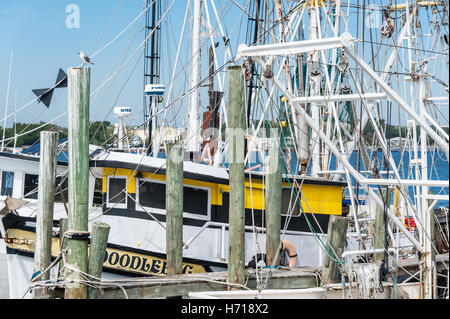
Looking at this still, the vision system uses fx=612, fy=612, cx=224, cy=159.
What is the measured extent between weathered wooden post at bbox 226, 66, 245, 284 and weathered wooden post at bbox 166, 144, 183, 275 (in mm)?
1035

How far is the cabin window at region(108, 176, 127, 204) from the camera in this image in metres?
12.5

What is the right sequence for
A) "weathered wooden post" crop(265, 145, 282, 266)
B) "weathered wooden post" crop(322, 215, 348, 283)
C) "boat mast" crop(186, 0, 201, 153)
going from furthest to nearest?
"boat mast" crop(186, 0, 201, 153) → "weathered wooden post" crop(265, 145, 282, 266) → "weathered wooden post" crop(322, 215, 348, 283)

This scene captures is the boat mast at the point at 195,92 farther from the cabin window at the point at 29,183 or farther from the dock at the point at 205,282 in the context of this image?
the dock at the point at 205,282


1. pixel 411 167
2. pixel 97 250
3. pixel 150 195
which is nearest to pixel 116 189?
pixel 150 195

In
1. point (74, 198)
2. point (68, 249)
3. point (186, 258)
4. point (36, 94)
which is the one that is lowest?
point (186, 258)

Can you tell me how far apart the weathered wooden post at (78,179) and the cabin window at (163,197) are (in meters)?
4.31

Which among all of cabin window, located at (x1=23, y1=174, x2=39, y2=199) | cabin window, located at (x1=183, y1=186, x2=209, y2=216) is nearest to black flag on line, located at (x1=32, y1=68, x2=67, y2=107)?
cabin window, located at (x1=23, y1=174, x2=39, y2=199)

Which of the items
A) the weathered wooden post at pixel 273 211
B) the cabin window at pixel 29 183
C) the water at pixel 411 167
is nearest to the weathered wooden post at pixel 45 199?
the weathered wooden post at pixel 273 211

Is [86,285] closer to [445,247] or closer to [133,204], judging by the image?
[133,204]

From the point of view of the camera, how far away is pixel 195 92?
1541cm

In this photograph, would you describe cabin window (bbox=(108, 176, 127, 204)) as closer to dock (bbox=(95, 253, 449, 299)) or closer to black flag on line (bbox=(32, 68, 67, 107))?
black flag on line (bbox=(32, 68, 67, 107))

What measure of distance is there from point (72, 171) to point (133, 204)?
4.44 m

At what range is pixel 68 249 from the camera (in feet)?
26.2
